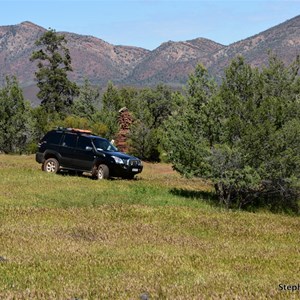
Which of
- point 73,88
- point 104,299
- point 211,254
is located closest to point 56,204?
point 211,254

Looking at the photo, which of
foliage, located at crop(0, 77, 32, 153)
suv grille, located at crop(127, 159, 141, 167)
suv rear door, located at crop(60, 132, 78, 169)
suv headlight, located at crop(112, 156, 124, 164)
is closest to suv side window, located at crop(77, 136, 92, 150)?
suv rear door, located at crop(60, 132, 78, 169)

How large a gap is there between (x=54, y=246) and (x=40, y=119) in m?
55.9

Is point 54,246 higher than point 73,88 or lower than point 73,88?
lower

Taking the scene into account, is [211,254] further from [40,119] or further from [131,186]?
[40,119]

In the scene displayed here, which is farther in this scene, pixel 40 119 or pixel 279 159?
pixel 40 119

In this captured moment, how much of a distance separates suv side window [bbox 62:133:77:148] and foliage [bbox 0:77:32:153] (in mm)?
35594

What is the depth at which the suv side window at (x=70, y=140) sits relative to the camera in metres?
25.0

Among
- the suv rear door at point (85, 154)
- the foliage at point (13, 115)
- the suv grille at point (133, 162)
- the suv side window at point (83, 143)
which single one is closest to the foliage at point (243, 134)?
the suv grille at point (133, 162)

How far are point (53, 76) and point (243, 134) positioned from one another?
61.0 m

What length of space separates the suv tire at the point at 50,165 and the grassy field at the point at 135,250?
289 inches

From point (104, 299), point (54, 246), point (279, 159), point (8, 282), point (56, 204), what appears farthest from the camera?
point (279, 159)

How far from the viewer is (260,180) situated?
17.0 m

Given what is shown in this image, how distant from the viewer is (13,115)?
5953 cm

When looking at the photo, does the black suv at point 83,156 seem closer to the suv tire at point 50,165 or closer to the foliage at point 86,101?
the suv tire at point 50,165
